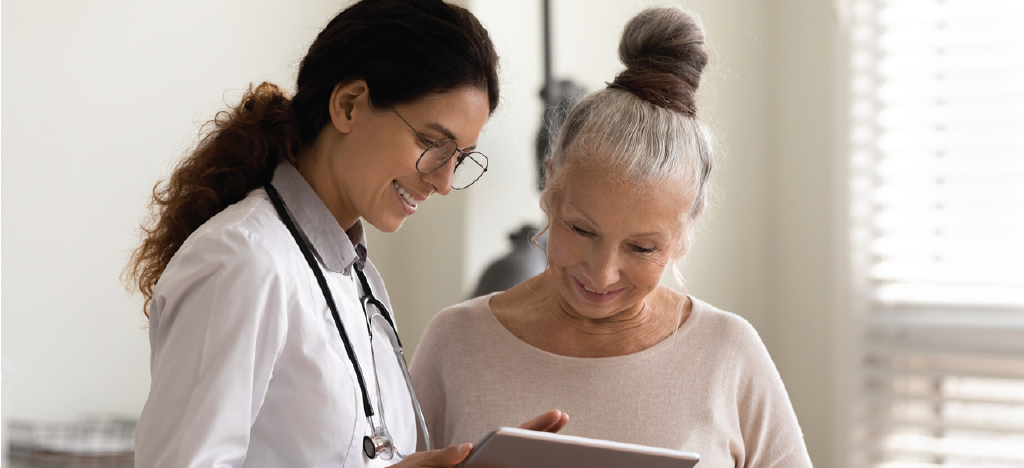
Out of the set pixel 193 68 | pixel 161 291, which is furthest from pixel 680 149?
pixel 193 68

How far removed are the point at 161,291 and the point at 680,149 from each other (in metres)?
0.93

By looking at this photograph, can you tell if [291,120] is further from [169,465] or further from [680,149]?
[680,149]

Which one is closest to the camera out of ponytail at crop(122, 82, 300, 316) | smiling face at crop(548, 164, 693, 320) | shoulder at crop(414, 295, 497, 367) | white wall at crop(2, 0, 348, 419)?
ponytail at crop(122, 82, 300, 316)

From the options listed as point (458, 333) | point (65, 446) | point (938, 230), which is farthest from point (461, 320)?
point (938, 230)

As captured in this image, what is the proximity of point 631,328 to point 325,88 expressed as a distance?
2.46 feet

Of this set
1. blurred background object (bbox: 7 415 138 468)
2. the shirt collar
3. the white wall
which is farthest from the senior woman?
the white wall

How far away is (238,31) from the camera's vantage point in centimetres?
261

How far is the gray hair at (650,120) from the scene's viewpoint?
1.48 meters

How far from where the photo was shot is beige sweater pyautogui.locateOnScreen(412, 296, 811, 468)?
1.50m

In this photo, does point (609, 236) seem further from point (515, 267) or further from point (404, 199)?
point (515, 267)

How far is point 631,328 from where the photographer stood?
1600 mm

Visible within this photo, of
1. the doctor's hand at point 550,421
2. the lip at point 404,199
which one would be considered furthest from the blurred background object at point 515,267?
the doctor's hand at point 550,421

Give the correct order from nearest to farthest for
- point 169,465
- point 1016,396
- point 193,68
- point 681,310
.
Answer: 1. point 169,465
2. point 681,310
3. point 1016,396
4. point 193,68

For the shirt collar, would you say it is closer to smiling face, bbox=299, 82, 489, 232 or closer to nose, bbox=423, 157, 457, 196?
smiling face, bbox=299, 82, 489, 232
